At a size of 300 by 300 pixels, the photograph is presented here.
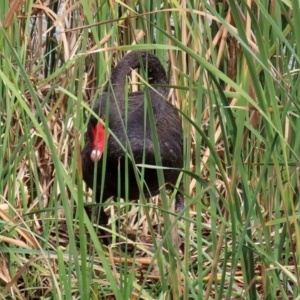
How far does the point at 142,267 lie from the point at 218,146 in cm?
55

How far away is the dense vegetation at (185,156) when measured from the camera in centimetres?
124

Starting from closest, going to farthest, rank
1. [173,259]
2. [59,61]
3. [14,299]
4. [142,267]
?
[173,259], [14,299], [142,267], [59,61]

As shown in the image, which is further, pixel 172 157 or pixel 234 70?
pixel 172 157

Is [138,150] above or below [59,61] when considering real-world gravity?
below

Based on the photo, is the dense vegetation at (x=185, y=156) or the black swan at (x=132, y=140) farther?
the black swan at (x=132, y=140)

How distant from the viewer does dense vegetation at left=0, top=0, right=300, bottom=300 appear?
124cm

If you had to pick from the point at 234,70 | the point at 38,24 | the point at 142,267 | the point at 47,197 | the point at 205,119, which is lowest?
the point at 142,267

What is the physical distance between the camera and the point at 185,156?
4.58ft

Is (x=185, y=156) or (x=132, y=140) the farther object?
(x=132, y=140)

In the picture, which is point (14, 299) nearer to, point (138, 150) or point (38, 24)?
point (138, 150)

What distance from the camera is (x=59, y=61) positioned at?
8.76 feet

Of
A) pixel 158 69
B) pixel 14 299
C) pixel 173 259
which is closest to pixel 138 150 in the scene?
pixel 158 69

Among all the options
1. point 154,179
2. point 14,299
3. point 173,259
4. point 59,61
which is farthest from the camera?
point 59,61

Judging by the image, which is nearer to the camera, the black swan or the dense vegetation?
the dense vegetation
